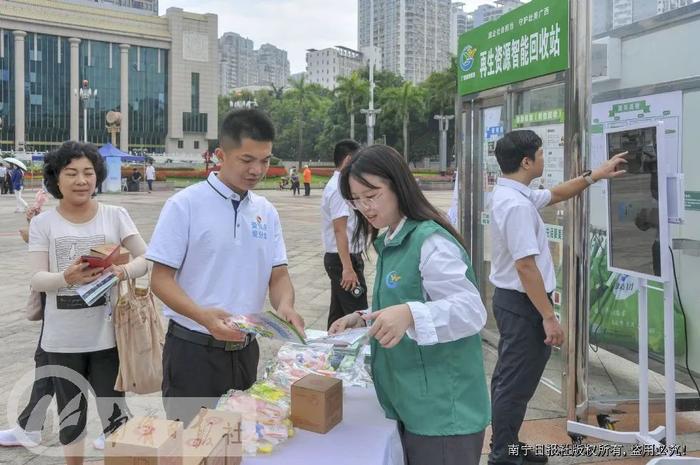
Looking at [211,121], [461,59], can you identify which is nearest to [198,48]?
[211,121]

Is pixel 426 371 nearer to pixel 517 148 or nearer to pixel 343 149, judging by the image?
pixel 517 148

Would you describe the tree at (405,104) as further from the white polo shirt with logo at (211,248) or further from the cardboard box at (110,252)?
the white polo shirt with logo at (211,248)

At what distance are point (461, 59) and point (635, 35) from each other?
167cm

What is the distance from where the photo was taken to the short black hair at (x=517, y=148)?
124 inches

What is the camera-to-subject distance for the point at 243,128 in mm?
2273

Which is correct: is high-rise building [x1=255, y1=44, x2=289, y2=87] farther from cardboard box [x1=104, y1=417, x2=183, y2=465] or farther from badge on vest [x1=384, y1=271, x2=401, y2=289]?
cardboard box [x1=104, y1=417, x2=183, y2=465]

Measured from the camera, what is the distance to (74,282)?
104 inches

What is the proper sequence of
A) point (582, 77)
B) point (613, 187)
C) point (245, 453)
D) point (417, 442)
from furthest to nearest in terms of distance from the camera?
point (582, 77)
point (613, 187)
point (417, 442)
point (245, 453)

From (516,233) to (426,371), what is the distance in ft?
4.48

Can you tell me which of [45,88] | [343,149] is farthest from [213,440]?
[45,88]

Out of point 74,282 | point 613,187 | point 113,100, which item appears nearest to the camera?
point 74,282

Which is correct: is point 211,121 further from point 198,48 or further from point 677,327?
point 677,327

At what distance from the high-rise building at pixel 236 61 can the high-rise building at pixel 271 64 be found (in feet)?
6.17

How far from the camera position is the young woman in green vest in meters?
1.75
